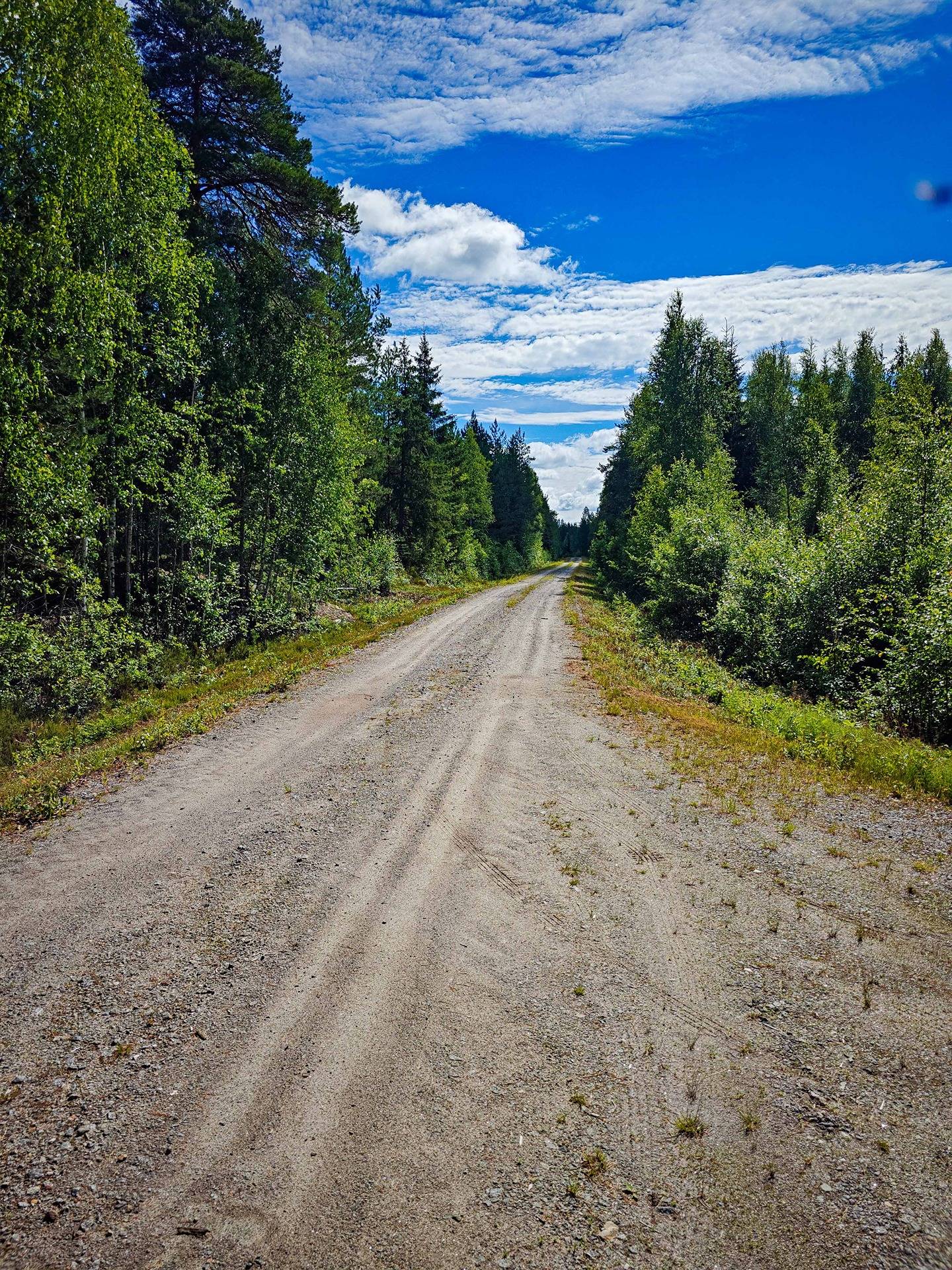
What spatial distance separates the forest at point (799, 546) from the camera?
13.3 m

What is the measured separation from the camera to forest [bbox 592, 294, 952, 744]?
43.7 feet

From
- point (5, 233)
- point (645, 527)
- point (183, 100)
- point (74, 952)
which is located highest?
point (183, 100)

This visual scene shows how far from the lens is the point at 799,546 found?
2073 centimetres

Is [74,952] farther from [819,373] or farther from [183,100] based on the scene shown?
[819,373]

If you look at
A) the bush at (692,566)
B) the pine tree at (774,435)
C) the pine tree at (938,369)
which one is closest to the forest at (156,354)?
the bush at (692,566)

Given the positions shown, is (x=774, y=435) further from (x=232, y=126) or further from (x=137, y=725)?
(x=137, y=725)

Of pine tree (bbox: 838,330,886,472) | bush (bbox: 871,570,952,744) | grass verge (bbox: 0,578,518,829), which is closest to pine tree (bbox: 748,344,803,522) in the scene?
pine tree (bbox: 838,330,886,472)

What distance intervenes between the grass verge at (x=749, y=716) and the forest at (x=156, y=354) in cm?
1126

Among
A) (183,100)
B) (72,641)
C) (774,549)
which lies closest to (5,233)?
(72,641)

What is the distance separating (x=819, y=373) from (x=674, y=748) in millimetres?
79214

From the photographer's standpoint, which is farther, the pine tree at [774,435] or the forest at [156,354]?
the pine tree at [774,435]

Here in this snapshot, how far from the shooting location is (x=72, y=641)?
12836mm

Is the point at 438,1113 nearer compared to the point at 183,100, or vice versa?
Answer: the point at 438,1113

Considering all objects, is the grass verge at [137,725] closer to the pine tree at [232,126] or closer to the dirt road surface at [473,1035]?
the dirt road surface at [473,1035]
